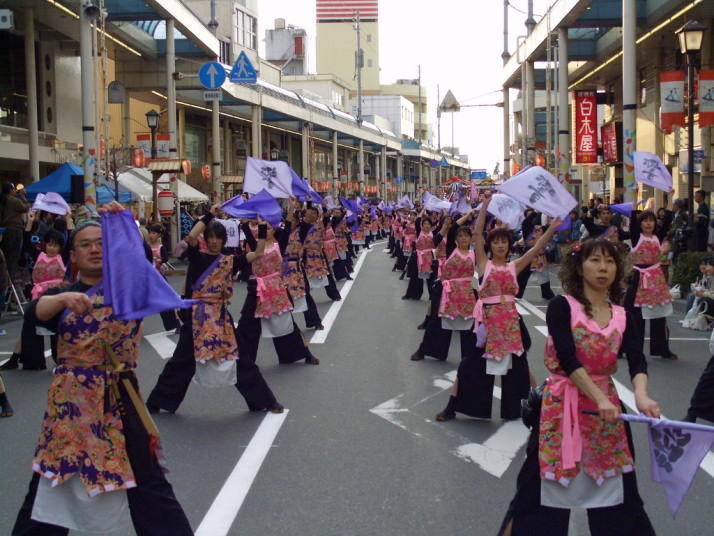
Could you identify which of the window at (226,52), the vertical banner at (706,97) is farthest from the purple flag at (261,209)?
the window at (226,52)

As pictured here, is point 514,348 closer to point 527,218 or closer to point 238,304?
point 238,304

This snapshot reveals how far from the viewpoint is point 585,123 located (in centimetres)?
3562

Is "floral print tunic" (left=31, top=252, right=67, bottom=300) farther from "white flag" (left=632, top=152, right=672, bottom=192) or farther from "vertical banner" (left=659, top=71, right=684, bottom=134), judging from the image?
"vertical banner" (left=659, top=71, right=684, bottom=134)

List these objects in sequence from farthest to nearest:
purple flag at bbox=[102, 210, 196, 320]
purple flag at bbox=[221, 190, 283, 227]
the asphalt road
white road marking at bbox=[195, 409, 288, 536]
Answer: purple flag at bbox=[221, 190, 283, 227], the asphalt road, white road marking at bbox=[195, 409, 288, 536], purple flag at bbox=[102, 210, 196, 320]

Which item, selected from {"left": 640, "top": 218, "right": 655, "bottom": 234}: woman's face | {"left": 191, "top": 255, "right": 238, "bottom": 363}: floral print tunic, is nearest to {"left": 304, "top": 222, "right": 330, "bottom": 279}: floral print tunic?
{"left": 640, "top": 218, "right": 655, "bottom": 234}: woman's face

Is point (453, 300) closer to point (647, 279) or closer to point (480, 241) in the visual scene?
point (647, 279)

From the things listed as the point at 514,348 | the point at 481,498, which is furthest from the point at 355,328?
the point at 481,498

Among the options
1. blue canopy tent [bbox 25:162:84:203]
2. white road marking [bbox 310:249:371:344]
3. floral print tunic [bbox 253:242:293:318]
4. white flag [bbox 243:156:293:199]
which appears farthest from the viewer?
blue canopy tent [bbox 25:162:84:203]

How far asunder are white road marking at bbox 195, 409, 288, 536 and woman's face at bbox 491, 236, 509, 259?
2.22 meters

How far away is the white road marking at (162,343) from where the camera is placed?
11367mm

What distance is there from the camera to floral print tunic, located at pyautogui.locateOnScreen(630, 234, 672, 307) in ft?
33.7

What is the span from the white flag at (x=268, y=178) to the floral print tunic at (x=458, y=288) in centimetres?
199

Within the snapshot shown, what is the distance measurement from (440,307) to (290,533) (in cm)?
554

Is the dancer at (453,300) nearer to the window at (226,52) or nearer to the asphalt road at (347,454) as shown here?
the asphalt road at (347,454)
